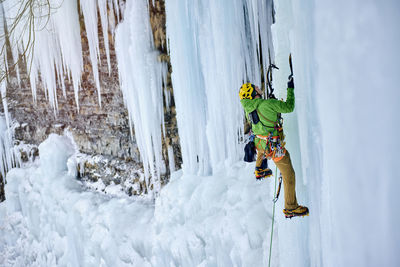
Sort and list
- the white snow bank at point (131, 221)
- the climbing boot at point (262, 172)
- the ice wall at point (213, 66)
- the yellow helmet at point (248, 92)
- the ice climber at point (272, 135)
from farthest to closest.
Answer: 1. the ice wall at point (213, 66)
2. the white snow bank at point (131, 221)
3. the climbing boot at point (262, 172)
4. the yellow helmet at point (248, 92)
5. the ice climber at point (272, 135)

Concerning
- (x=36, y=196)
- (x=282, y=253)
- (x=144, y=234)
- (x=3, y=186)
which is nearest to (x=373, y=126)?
(x=282, y=253)

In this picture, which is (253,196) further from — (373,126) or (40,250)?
(40,250)

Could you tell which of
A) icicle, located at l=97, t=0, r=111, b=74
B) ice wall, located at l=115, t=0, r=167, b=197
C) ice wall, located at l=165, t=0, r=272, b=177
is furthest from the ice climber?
icicle, located at l=97, t=0, r=111, b=74

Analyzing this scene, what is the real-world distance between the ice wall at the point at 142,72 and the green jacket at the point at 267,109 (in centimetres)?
239

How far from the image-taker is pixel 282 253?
2.42m

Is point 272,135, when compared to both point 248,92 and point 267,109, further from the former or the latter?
point 248,92

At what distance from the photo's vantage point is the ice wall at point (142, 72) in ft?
13.9

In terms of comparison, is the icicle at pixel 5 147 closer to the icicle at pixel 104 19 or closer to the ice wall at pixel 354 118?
the icicle at pixel 104 19

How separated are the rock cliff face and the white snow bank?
0.36 m

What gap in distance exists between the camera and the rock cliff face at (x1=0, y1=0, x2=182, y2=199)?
458 centimetres

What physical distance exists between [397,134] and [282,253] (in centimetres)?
149

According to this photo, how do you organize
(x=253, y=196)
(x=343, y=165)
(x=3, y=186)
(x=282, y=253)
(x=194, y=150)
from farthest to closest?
(x=3, y=186) → (x=194, y=150) → (x=253, y=196) → (x=282, y=253) → (x=343, y=165)

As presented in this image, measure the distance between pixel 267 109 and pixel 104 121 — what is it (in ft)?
13.1

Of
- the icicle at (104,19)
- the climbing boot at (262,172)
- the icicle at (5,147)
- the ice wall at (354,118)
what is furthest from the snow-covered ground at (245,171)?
the icicle at (104,19)
